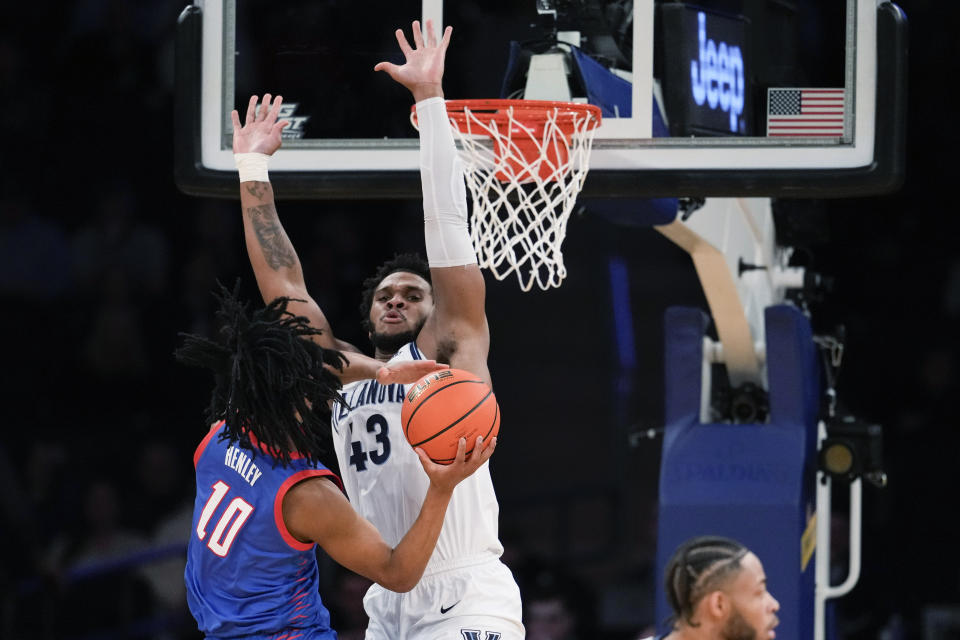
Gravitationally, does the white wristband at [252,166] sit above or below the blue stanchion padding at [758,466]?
above

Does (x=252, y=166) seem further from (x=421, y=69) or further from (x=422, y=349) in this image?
(x=422, y=349)

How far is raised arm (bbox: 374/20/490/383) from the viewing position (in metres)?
3.84

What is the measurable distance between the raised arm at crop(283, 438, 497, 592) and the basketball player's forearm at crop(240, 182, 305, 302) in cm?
74

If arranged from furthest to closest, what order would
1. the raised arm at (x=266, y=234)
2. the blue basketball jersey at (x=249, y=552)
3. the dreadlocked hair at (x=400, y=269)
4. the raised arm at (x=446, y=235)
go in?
1. the dreadlocked hair at (x=400, y=269)
2. the raised arm at (x=266, y=234)
3. the raised arm at (x=446, y=235)
4. the blue basketball jersey at (x=249, y=552)

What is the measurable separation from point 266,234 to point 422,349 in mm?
562

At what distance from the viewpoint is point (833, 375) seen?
21.3 ft

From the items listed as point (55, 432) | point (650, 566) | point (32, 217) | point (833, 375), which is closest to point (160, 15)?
point (32, 217)

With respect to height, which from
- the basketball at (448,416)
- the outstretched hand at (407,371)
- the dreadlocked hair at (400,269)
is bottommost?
the basketball at (448,416)

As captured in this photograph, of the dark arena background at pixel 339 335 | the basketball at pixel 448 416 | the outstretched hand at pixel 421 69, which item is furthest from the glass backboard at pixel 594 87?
the dark arena background at pixel 339 335

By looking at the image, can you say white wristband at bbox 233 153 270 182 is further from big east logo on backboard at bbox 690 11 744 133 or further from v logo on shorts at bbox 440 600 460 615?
big east logo on backboard at bbox 690 11 744 133

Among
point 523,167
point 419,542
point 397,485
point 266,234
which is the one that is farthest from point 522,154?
point 419,542

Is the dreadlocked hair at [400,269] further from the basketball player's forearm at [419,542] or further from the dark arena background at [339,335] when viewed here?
the dark arena background at [339,335]

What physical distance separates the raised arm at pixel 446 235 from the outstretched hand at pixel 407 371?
18 centimetres

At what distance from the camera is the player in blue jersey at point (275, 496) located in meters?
3.54
